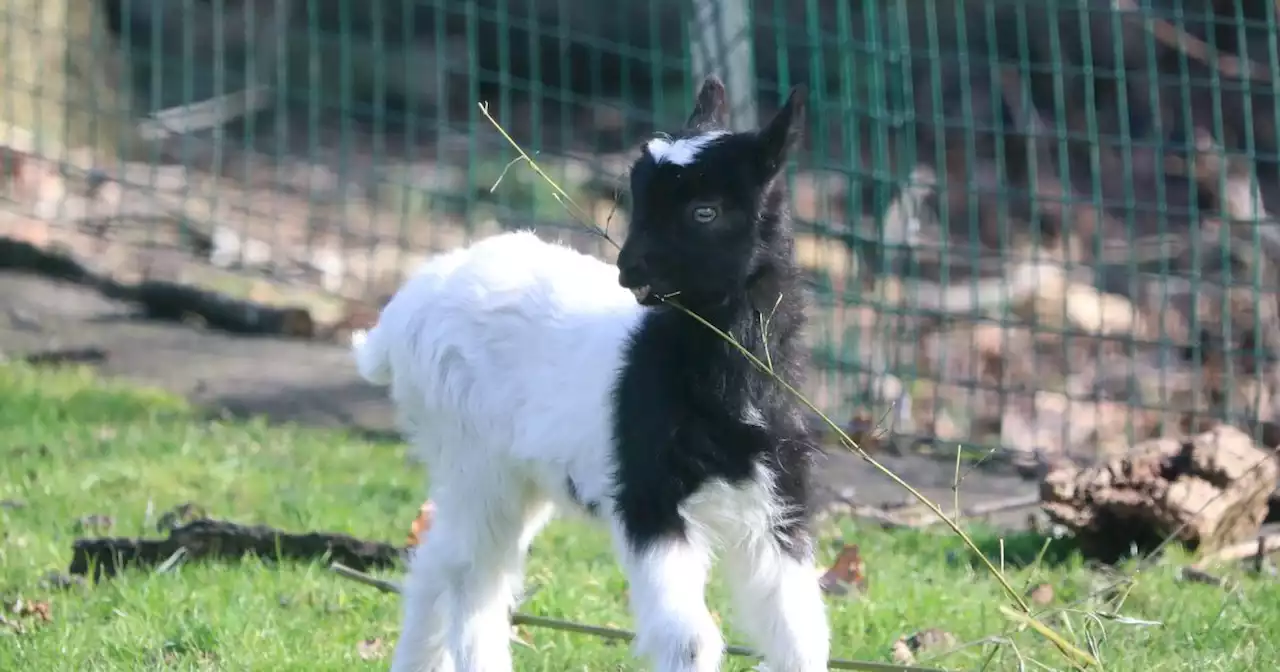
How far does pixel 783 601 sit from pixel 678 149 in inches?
41.4

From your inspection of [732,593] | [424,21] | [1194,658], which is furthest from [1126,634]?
[424,21]

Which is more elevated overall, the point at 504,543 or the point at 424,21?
the point at 424,21

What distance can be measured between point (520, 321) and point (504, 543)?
21.8 inches

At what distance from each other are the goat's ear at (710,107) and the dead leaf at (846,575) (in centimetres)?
166

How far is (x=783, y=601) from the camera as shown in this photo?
396 centimetres

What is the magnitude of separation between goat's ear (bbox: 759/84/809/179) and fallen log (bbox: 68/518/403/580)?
2.07 m

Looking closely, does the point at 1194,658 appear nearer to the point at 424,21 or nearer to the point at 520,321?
the point at 520,321

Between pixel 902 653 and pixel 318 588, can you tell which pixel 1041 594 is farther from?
pixel 318 588

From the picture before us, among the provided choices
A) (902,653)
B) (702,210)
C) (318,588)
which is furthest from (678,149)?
(318,588)

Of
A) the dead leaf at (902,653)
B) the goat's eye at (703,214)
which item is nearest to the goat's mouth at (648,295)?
the goat's eye at (703,214)

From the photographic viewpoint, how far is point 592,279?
440 cm

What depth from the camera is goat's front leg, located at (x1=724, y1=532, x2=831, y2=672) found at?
393 centimetres

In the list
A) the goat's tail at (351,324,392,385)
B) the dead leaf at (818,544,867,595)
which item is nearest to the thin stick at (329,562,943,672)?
the goat's tail at (351,324,392,385)

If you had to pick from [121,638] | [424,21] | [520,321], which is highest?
[424,21]
